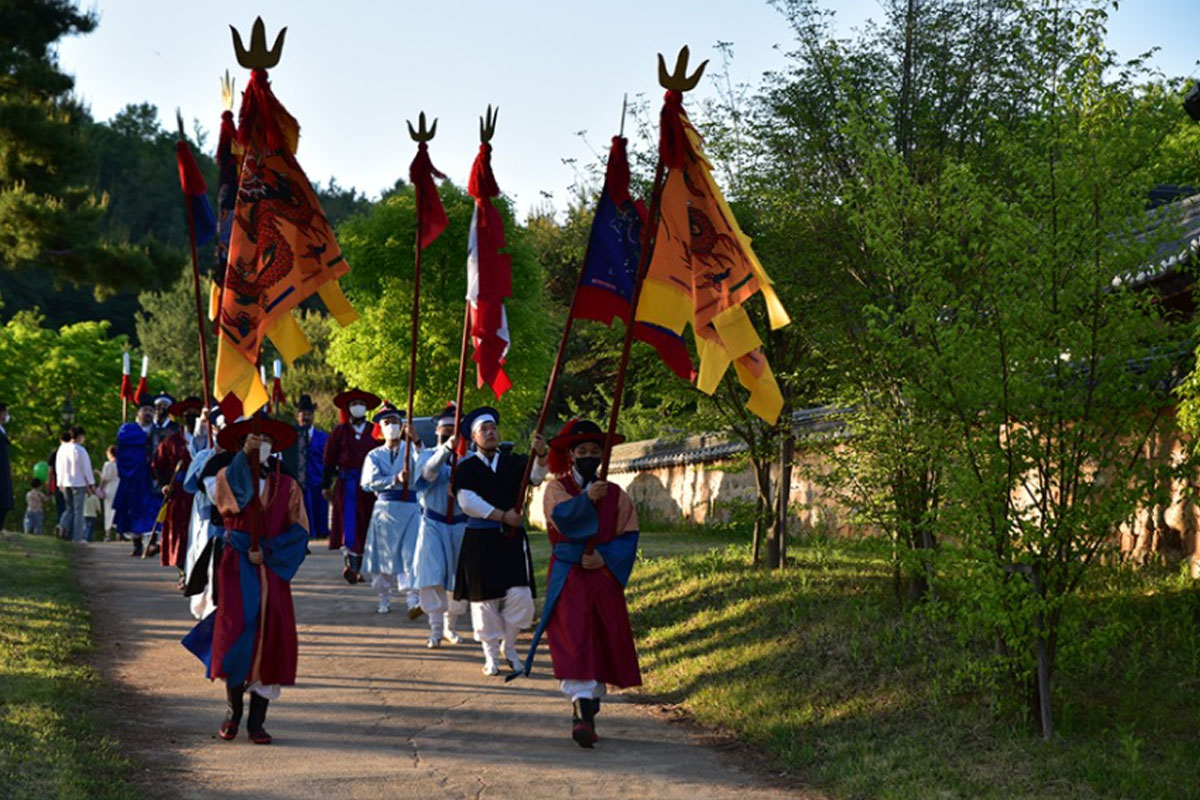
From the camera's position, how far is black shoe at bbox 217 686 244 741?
28.3 ft

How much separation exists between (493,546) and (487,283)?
259 cm

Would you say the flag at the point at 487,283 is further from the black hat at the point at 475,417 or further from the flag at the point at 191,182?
the flag at the point at 191,182

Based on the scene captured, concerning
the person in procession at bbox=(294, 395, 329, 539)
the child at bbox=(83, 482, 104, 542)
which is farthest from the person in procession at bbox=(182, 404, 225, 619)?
the child at bbox=(83, 482, 104, 542)

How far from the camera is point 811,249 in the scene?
12742mm

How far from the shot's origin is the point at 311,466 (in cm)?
2270

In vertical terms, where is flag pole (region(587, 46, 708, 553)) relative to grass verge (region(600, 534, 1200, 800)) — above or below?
above

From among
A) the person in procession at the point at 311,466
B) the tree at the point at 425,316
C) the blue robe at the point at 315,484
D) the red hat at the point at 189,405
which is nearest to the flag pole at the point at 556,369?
the red hat at the point at 189,405

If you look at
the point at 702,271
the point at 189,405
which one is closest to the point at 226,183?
the point at 702,271

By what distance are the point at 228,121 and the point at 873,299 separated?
5333mm

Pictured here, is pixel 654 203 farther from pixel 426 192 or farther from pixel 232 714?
pixel 426 192

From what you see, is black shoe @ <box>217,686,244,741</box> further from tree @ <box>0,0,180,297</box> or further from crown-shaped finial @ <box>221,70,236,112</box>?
tree @ <box>0,0,180,297</box>

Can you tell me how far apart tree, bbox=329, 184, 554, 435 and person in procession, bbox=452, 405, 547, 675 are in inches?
991

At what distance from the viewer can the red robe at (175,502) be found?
52.3ft

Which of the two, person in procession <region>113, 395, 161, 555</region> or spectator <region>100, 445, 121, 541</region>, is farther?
spectator <region>100, 445, 121, 541</region>
